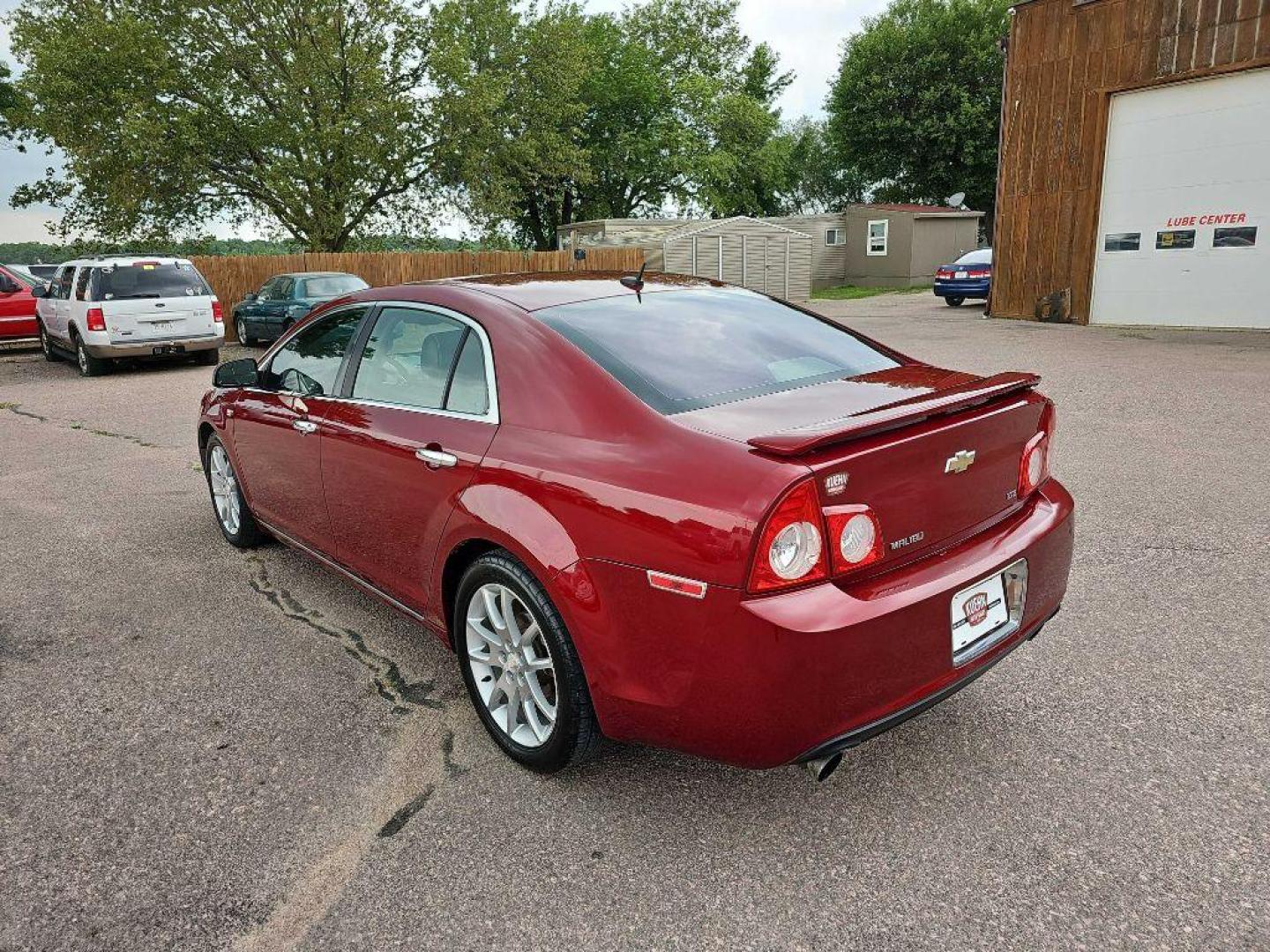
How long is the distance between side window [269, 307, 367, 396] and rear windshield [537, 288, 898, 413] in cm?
123

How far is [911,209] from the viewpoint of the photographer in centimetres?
3688

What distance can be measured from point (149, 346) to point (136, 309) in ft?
1.90

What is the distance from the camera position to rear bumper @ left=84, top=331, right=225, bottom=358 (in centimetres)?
1362

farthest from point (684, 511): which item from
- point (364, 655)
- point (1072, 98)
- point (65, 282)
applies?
point (1072, 98)

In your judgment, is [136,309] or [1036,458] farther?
[136,309]

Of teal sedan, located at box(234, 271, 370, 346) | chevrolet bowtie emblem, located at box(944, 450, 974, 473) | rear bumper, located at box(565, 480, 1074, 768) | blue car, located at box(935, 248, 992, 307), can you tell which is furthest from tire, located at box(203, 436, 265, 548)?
blue car, located at box(935, 248, 992, 307)

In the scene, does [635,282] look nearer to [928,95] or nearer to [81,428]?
[81,428]

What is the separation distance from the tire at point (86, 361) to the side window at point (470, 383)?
13.2 metres

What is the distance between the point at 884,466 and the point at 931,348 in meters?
13.2

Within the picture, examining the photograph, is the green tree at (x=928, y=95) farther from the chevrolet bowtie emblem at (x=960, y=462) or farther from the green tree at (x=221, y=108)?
the chevrolet bowtie emblem at (x=960, y=462)

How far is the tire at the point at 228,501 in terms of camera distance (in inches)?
195

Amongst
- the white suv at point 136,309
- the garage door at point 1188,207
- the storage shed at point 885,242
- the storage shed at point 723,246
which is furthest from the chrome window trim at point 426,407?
the storage shed at point 885,242

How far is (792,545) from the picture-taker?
2.18 m

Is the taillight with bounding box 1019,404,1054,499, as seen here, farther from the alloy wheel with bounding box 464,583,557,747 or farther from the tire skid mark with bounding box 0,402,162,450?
the tire skid mark with bounding box 0,402,162,450
